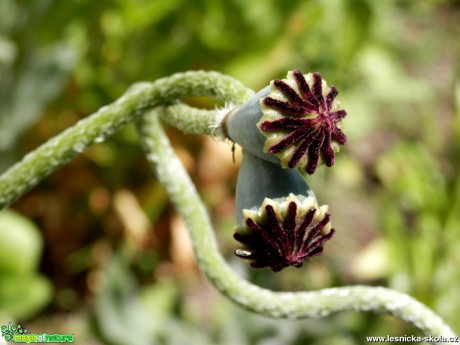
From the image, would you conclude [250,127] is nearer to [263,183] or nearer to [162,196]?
[263,183]

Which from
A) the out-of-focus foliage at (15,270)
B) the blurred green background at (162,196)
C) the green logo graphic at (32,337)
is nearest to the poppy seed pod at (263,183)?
the green logo graphic at (32,337)

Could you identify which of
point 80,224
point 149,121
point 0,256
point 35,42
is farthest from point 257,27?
point 149,121

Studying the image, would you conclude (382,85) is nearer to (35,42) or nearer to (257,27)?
(257,27)

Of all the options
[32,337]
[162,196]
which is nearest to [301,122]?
[32,337]

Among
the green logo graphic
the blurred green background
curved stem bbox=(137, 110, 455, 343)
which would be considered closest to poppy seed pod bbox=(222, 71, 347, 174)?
curved stem bbox=(137, 110, 455, 343)

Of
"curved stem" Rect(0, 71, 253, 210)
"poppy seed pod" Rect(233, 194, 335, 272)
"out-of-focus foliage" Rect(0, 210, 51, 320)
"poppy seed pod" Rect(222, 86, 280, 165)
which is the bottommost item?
"poppy seed pod" Rect(233, 194, 335, 272)

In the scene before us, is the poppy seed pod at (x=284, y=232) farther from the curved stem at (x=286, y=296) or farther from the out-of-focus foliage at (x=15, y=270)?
→ the out-of-focus foliage at (x=15, y=270)

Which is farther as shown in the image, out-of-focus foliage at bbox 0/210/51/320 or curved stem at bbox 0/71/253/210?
out-of-focus foliage at bbox 0/210/51/320

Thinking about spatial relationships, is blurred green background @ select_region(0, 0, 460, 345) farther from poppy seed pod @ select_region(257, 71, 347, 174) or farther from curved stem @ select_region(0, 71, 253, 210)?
poppy seed pod @ select_region(257, 71, 347, 174)
